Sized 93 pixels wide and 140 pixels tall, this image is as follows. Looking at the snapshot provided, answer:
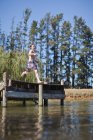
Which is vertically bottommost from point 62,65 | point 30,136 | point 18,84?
point 30,136

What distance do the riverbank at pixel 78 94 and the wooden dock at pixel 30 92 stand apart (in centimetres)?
2139

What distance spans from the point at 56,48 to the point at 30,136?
5657 centimetres

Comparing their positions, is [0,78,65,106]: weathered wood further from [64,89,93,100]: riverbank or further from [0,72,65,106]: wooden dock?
[64,89,93,100]: riverbank

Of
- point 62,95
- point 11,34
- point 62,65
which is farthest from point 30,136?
point 11,34

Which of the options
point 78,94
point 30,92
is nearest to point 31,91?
point 30,92

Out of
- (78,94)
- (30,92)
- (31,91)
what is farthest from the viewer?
(78,94)

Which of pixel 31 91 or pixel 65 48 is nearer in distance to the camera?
pixel 31 91

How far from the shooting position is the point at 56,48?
64875mm

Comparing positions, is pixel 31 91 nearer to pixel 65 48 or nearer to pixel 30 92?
pixel 30 92

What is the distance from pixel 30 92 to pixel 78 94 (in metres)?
25.5

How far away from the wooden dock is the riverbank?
21.4 metres

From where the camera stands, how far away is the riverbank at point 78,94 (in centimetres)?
4769

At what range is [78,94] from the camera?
4856 cm

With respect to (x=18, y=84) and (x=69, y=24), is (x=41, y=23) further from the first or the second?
(x=18, y=84)
